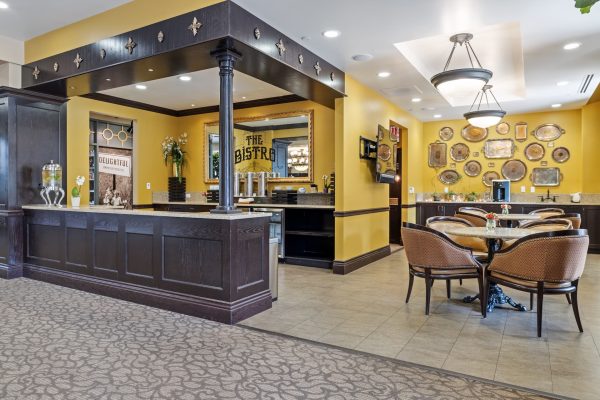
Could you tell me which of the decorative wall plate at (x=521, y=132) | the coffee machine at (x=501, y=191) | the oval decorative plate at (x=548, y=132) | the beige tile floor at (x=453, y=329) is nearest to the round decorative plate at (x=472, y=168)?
the coffee machine at (x=501, y=191)

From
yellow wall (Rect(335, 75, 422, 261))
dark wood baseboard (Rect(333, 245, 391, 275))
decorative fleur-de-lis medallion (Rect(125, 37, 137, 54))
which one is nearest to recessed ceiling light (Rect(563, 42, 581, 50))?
yellow wall (Rect(335, 75, 422, 261))

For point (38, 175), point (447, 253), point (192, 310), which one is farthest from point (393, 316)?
point (38, 175)

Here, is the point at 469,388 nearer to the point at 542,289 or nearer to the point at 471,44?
the point at 542,289

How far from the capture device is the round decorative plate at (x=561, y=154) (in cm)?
848

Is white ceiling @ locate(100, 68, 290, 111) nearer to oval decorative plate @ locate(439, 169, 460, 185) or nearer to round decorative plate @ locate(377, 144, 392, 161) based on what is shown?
round decorative plate @ locate(377, 144, 392, 161)

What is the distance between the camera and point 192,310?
3.76 m

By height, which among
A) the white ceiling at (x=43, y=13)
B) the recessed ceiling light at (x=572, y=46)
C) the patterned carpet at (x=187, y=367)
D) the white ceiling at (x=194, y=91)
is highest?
the white ceiling at (x=43, y=13)

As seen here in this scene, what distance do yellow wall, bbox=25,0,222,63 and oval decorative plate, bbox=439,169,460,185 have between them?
7.56m

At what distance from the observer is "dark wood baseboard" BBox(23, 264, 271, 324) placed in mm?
3611

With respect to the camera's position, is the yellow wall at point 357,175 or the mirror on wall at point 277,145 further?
the mirror on wall at point 277,145

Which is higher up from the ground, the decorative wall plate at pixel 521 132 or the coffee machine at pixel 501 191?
the decorative wall plate at pixel 521 132

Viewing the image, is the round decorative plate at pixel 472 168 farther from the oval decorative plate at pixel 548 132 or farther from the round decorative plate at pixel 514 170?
the oval decorative plate at pixel 548 132

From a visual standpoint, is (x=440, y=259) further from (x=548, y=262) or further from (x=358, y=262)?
(x=358, y=262)

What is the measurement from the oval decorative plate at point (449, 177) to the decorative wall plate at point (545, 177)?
61.3 inches
